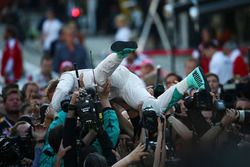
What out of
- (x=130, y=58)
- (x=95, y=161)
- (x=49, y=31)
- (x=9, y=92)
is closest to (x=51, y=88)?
(x=9, y=92)

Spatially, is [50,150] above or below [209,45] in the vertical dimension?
below

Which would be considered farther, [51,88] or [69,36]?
[69,36]

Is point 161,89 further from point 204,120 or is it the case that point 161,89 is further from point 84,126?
point 84,126

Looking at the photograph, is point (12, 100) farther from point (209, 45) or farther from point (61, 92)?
point (209, 45)

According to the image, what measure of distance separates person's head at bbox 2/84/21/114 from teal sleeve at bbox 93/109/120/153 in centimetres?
298

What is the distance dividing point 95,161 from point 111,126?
106 cm

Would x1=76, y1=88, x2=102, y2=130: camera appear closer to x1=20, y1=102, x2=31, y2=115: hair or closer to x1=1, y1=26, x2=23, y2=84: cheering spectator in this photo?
x1=20, y1=102, x2=31, y2=115: hair

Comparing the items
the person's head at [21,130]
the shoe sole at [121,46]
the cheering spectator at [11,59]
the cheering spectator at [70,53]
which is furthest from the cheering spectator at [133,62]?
the shoe sole at [121,46]

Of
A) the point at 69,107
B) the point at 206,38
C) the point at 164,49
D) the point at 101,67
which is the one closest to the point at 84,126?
the point at 69,107

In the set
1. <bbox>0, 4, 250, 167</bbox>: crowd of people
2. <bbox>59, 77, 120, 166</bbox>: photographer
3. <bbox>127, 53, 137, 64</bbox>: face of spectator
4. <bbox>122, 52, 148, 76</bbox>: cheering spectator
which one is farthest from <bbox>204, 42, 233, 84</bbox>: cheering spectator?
<bbox>59, 77, 120, 166</bbox>: photographer

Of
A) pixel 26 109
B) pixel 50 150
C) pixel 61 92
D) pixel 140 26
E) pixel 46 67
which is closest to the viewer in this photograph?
pixel 50 150

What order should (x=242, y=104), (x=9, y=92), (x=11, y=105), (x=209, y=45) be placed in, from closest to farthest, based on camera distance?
(x=242, y=104), (x=11, y=105), (x=9, y=92), (x=209, y=45)

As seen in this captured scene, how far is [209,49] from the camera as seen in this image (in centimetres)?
1828

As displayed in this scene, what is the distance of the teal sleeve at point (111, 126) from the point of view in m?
10.2
